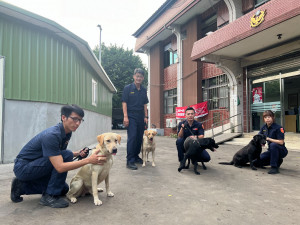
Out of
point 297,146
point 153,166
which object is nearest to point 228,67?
point 297,146

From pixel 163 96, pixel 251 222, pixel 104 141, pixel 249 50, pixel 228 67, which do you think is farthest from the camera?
pixel 163 96

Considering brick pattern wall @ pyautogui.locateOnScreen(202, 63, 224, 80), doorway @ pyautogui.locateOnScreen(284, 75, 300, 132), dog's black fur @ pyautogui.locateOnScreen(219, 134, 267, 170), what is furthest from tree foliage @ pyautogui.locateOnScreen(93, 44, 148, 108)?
dog's black fur @ pyautogui.locateOnScreen(219, 134, 267, 170)

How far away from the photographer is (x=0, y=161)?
204 inches

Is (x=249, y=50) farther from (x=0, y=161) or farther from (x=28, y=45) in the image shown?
(x=0, y=161)

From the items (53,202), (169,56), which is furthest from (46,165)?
(169,56)

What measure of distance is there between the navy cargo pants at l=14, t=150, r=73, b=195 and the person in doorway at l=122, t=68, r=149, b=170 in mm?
2228

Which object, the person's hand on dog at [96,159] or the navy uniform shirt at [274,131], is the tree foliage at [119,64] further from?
the person's hand on dog at [96,159]

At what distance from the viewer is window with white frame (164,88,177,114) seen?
652 inches

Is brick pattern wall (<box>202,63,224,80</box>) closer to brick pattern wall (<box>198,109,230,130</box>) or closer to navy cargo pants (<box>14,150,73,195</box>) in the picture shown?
brick pattern wall (<box>198,109,230,130</box>)

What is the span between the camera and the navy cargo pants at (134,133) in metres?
4.88

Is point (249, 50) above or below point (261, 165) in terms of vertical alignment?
above

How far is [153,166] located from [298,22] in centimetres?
Answer: 624

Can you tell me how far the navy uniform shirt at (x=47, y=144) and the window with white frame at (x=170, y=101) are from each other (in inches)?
554

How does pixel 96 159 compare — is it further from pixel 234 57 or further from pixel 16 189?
pixel 234 57
